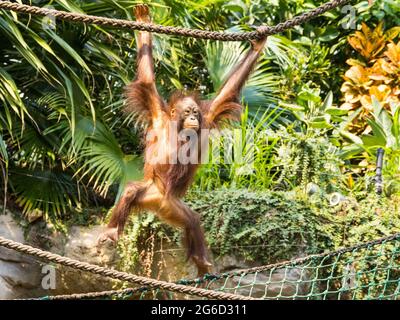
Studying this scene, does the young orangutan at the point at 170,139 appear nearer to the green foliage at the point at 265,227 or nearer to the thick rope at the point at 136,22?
the thick rope at the point at 136,22

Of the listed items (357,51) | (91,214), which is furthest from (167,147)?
(357,51)

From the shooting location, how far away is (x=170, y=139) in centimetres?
440

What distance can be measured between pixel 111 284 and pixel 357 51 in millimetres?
3066

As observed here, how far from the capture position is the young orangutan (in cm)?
430

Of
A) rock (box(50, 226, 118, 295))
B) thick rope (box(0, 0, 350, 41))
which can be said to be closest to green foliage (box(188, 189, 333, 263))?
rock (box(50, 226, 118, 295))

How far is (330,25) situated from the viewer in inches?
291

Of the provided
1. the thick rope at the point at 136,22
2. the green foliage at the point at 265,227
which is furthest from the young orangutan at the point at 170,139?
the green foliage at the point at 265,227

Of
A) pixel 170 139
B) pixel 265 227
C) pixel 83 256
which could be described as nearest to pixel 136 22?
pixel 170 139

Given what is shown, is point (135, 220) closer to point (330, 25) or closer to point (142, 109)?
point (142, 109)

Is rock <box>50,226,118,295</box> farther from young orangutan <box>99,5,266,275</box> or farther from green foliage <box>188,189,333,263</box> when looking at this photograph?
young orangutan <box>99,5,266,275</box>

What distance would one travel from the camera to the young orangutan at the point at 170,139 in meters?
4.30

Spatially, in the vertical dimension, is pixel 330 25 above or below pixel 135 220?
above

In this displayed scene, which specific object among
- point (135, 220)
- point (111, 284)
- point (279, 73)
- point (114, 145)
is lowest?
point (111, 284)
